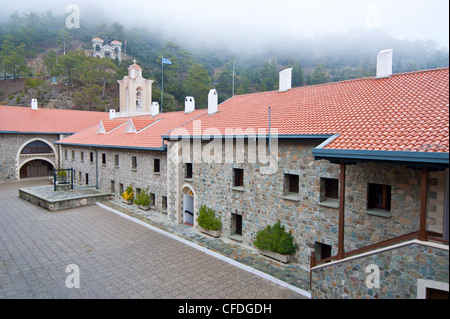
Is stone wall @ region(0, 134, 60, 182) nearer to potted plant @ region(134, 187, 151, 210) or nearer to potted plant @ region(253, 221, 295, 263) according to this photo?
potted plant @ region(134, 187, 151, 210)

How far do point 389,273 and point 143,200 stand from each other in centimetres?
1439

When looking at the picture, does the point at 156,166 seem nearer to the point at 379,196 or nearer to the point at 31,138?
the point at 379,196

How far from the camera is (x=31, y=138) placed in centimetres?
3011

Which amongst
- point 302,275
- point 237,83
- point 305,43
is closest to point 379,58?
point 302,275

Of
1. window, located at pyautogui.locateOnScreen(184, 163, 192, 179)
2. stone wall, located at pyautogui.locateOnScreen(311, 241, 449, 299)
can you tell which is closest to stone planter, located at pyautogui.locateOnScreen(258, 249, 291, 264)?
stone wall, located at pyautogui.locateOnScreen(311, 241, 449, 299)

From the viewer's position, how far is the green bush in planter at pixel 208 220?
1300cm

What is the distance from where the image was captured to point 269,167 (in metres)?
10.9

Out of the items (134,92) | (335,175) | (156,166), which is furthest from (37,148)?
(335,175)

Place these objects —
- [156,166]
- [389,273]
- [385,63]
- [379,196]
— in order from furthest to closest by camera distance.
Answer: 1. [156,166]
2. [385,63]
3. [379,196]
4. [389,273]

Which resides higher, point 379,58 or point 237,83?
point 237,83
